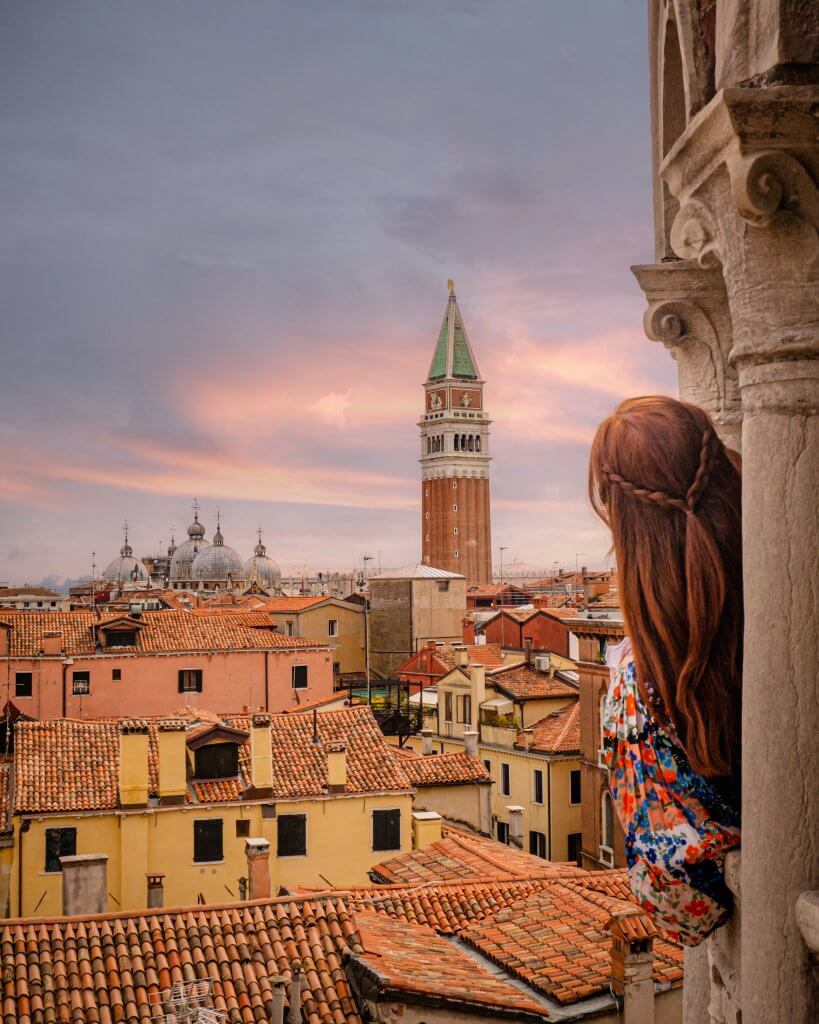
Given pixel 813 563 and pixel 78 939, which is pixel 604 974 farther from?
pixel 813 563

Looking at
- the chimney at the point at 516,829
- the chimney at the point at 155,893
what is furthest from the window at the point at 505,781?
the chimney at the point at 155,893

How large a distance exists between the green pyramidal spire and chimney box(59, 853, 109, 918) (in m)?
89.4

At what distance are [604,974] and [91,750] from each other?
35.5 ft

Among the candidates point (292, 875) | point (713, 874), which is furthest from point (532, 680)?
point (713, 874)

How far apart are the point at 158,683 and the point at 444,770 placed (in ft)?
39.4

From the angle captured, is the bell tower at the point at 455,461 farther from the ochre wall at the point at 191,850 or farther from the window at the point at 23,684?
the ochre wall at the point at 191,850

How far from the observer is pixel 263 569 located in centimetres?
10731

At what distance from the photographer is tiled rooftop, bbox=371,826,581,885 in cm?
1304

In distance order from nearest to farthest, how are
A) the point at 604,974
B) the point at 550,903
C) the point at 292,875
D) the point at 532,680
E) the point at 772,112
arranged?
the point at 772,112 < the point at 604,974 < the point at 550,903 < the point at 292,875 < the point at 532,680

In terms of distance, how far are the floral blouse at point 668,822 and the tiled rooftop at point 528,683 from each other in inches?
978

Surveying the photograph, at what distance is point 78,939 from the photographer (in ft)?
27.6

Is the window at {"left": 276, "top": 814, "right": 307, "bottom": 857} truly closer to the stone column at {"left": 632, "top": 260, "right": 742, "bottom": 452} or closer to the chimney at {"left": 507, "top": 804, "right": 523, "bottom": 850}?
the chimney at {"left": 507, "top": 804, "right": 523, "bottom": 850}

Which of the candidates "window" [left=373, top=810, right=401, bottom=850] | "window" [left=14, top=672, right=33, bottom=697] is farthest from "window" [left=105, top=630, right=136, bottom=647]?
"window" [left=373, top=810, right=401, bottom=850]

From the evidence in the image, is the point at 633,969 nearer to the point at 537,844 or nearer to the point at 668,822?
the point at 668,822
